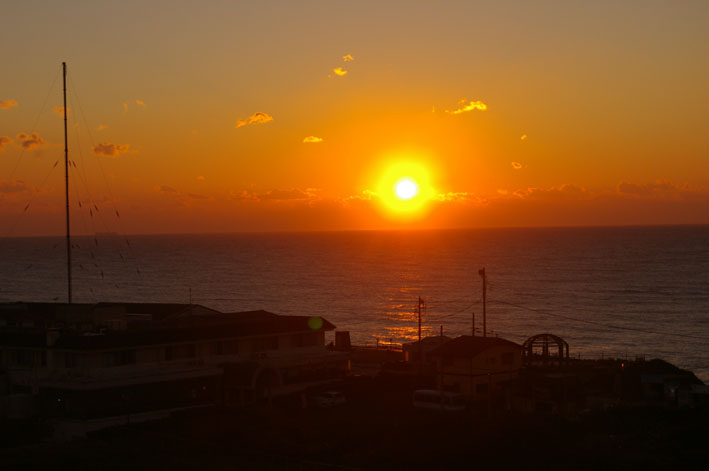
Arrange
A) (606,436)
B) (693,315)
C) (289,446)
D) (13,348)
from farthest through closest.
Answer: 1. (693,315)
2. (13,348)
3. (606,436)
4. (289,446)

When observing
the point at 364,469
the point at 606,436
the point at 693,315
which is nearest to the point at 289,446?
the point at 364,469

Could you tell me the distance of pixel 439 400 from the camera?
146 feet

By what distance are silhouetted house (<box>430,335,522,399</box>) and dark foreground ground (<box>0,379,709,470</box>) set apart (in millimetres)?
4262

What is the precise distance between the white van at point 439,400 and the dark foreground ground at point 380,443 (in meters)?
1.00

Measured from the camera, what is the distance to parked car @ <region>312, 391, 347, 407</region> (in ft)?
150

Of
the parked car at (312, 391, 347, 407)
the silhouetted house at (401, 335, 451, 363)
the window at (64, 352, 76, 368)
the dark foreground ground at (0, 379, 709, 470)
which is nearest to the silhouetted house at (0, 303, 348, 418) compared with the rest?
the window at (64, 352, 76, 368)

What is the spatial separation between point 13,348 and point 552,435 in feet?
92.2

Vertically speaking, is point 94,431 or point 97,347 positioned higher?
point 97,347

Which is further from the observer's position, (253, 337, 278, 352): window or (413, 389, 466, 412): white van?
(253, 337, 278, 352): window

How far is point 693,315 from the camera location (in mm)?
125188

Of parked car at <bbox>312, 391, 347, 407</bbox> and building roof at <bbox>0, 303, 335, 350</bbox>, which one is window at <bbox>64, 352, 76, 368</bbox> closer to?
building roof at <bbox>0, 303, 335, 350</bbox>

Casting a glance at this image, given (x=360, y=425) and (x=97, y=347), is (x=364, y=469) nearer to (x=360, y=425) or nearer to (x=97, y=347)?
(x=360, y=425)

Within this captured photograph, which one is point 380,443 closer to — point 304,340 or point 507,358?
point 304,340

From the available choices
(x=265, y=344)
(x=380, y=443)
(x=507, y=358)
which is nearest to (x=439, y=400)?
(x=507, y=358)
